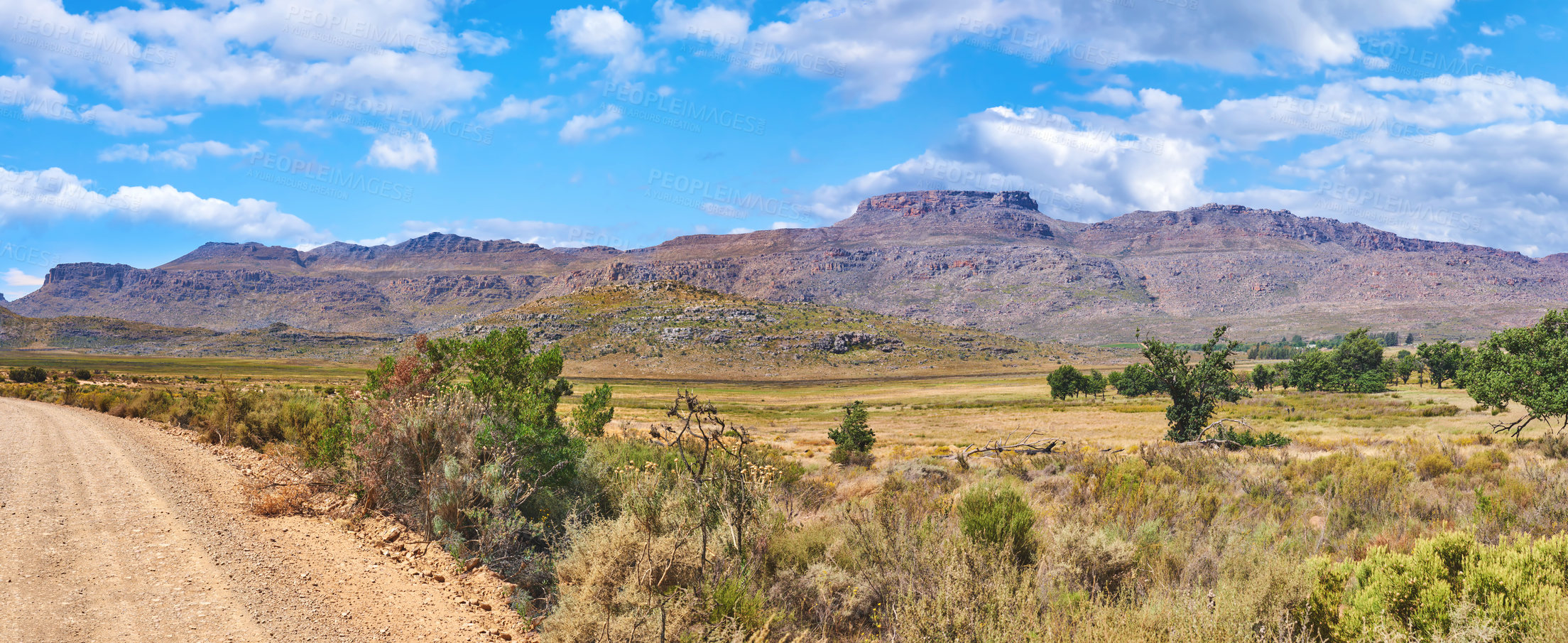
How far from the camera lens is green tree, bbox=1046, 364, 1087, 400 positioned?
73.1 metres

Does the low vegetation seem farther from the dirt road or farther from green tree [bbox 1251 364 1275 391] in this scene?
green tree [bbox 1251 364 1275 391]

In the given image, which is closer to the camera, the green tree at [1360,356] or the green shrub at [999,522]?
the green shrub at [999,522]

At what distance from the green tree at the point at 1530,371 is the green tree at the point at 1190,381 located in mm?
7990

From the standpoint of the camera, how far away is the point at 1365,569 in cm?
554

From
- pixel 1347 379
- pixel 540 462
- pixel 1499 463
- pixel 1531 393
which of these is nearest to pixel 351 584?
pixel 540 462

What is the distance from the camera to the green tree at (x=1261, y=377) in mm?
77062

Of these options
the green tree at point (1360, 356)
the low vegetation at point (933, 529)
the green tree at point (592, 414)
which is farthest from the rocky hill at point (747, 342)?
the low vegetation at point (933, 529)

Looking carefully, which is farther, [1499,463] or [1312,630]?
[1499,463]

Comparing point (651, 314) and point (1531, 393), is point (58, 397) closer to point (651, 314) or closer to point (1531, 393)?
point (1531, 393)

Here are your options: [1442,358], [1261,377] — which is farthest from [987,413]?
[1442,358]

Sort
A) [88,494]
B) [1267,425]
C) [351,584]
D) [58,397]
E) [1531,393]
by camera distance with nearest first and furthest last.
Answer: [351,584]
[88,494]
[1531,393]
[58,397]
[1267,425]

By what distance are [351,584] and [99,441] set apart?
13163 mm

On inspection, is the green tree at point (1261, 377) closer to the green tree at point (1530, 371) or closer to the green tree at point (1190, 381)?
the green tree at point (1530, 371)

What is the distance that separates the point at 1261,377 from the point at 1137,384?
1595 cm
